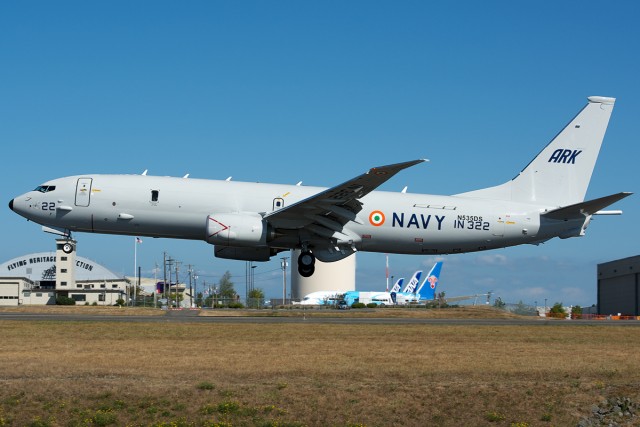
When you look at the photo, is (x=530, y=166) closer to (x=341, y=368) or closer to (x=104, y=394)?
(x=341, y=368)

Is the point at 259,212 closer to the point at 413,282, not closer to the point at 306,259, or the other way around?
the point at 306,259

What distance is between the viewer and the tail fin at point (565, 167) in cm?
4441

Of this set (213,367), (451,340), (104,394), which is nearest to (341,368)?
(213,367)

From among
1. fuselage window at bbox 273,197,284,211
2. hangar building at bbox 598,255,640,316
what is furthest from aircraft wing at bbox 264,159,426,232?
hangar building at bbox 598,255,640,316

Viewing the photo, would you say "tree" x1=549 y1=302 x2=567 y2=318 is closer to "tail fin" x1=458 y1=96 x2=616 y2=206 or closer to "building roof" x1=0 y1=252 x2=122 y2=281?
"tail fin" x1=458 y1=96 x2=616 y2=206

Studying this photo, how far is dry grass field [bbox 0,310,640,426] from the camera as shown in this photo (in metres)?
21.8

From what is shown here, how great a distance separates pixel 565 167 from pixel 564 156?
697 mm

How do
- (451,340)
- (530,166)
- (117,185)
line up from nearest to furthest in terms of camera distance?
1. (451,340)
2. (117,185)
3. (530,166)

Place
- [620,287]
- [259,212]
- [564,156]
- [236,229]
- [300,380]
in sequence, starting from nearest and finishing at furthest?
[300,380], [236,229], [259,212], [564,156], [620,287]

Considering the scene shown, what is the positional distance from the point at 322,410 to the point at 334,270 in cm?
9823

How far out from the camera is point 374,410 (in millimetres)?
22141

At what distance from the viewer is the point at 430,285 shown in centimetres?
12544

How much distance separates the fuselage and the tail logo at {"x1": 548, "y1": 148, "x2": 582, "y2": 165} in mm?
3252

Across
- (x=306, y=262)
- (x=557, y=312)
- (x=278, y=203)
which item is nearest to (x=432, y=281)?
(x=557, y=312)
